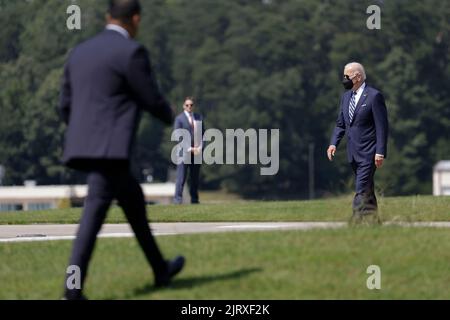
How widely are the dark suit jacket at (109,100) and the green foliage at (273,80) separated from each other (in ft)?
297

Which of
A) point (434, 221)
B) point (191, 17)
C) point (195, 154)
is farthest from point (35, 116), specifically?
point (434, 221)

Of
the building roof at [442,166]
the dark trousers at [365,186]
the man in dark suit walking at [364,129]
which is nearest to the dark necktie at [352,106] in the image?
the man in dark suit walking at [364,129]

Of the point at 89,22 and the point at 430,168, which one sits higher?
the point at 89,22

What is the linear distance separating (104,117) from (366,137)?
545 cm

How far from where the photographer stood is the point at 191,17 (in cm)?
12875

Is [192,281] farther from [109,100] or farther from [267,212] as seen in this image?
[267,212]

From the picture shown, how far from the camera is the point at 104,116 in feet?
30.5

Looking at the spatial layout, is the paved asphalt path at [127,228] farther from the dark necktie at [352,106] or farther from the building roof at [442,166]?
the building roof at [442,166]

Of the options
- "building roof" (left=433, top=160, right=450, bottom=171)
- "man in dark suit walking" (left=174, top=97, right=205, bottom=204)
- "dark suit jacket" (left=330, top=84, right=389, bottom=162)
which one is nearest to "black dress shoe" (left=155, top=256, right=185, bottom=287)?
"dark suit jacket" (left=330, top=84, right=389, bottom=162)

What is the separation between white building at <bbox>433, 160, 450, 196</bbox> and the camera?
10388 centimetres

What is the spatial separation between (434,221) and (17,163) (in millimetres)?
93330
